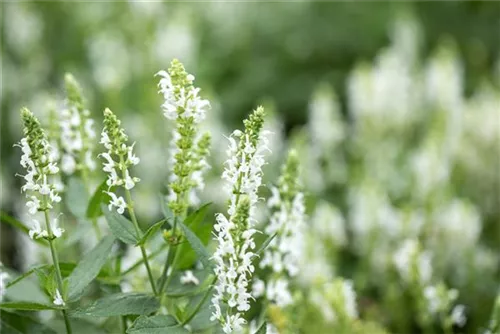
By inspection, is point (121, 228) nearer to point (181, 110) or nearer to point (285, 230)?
point (181, 110)

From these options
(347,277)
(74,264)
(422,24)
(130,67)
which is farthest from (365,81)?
(74,264)

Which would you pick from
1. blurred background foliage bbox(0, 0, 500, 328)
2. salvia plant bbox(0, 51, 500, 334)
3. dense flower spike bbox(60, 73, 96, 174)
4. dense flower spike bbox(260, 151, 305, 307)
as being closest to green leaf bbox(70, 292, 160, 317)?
salvia plant bbox(0, 51, 500, 334)

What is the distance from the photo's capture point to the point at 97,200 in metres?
1.54

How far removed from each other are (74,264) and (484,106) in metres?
2.20

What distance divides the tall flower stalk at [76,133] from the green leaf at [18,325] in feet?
0.83

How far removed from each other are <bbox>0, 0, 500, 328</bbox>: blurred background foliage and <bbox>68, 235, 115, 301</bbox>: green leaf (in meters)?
1.41

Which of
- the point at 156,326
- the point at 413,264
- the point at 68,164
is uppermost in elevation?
the point at 68,164

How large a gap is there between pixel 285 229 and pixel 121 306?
397mm

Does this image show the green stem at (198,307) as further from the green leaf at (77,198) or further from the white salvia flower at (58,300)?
the green leaf at (77,198)

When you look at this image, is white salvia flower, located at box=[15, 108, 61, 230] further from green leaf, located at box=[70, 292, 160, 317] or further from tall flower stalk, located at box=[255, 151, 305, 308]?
tall flower stalk, located at box=[255, 151, 305, 308]

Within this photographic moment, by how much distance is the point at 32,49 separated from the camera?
439 cm

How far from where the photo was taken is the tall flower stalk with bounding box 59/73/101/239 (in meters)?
1.69

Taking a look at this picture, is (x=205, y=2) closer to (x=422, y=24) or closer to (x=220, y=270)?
(x=422, y=24)

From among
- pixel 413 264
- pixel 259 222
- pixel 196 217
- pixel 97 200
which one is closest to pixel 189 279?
pixel 196 217
